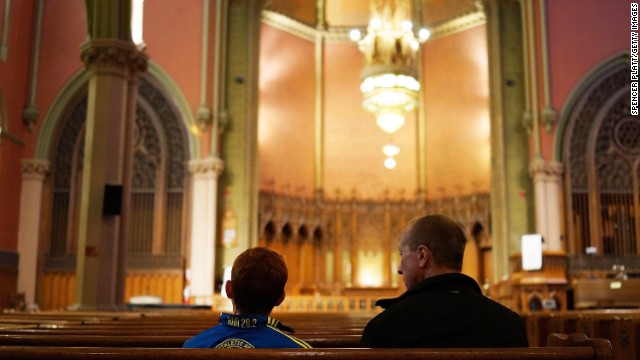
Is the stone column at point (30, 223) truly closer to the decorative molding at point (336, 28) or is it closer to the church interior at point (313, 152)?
the church interior at point (313, 152)

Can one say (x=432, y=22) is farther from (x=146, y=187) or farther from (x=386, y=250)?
(x=146, y=187)

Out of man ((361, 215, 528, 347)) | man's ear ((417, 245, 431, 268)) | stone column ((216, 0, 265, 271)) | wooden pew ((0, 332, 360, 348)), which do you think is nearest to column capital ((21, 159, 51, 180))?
stone column ((216, 0, 265, 271))

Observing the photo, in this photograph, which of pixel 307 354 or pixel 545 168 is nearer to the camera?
pixel 307 354

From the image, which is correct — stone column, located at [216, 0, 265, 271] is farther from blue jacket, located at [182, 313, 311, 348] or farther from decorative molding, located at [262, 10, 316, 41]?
blue jacket, located at [182, 313, 311, 348]

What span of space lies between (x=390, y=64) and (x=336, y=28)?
693 centimetres

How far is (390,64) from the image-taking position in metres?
14.5

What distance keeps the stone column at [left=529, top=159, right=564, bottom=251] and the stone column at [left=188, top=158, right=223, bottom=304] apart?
811 cm

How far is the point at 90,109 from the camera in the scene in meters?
10.6

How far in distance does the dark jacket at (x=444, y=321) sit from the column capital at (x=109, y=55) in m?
9.35

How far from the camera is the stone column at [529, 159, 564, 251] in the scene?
666 inches

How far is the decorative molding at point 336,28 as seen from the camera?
1966 centimetres

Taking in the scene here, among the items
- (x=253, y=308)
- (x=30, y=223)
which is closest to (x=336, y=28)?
(x=30, y=223)

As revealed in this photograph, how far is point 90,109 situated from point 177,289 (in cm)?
746

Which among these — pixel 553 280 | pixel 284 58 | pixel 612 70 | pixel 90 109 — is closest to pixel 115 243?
pixel 90 109
